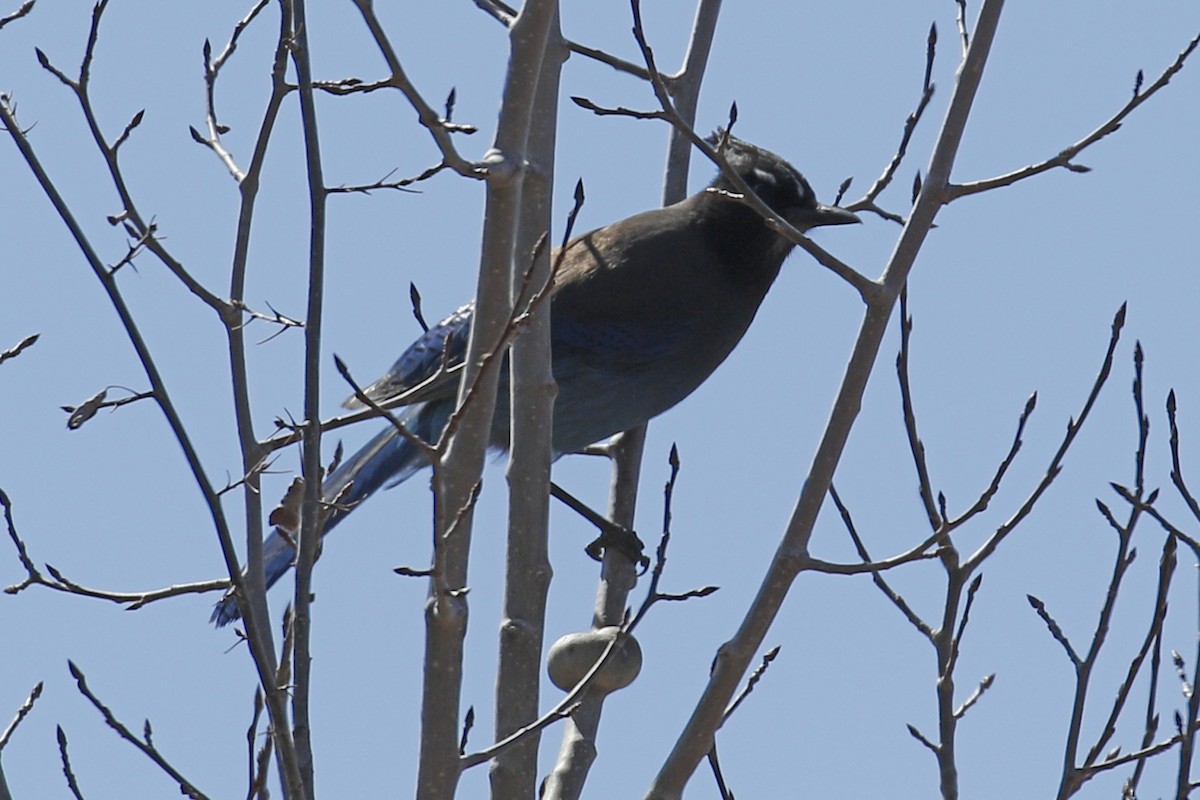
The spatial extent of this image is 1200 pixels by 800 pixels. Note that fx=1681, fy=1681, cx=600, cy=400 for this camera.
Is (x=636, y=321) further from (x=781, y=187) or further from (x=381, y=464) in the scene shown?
(x=381, y=464)

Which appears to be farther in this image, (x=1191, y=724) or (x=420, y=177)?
(x=420, y=177)

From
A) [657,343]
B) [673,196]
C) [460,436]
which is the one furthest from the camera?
[657,343]

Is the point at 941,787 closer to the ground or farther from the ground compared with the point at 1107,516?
closer to the ground

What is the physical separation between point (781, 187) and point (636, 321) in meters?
0.83

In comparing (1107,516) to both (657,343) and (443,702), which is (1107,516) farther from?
(657,343)

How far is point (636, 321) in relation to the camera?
6559 mm

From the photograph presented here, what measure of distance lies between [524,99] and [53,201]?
0.97 meters

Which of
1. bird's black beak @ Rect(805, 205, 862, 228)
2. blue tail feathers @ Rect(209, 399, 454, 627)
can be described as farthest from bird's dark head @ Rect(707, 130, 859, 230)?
blue tail feathers @ Rect(209, 399, 454, 627)

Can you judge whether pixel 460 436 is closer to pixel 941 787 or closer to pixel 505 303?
pixel 505 303

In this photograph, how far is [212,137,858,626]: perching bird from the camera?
20.6 feet

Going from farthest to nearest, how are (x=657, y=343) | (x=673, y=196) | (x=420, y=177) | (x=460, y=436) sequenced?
(x=657, y=343)
(x=673, y=196)
(x=420, y=177)
(x=460, y=436)

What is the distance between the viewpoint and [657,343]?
655 cm

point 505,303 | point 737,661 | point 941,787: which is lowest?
point 941,787

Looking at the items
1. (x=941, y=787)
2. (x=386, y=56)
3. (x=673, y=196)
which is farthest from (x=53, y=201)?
(x=673, y=196)
